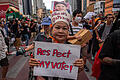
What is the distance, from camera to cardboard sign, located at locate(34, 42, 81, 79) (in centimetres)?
181

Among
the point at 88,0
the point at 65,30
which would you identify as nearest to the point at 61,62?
the point at 65,30

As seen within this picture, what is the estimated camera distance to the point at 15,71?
16.3 feet

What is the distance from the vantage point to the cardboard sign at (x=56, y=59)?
1.81 m

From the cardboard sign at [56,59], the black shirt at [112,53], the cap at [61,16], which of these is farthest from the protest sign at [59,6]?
the black shirt at [112,53]

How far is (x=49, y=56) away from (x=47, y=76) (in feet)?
1.11

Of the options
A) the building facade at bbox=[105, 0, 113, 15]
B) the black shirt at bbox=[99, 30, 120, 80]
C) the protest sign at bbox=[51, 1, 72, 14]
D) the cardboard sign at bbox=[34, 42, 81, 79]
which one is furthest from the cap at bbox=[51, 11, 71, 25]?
the building facade at bbox=[105, 0, 113, 15]

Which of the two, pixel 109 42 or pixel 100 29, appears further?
pixel 100 29

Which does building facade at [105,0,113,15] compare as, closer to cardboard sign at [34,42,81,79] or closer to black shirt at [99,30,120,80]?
black shirt at [99,30,120,80]

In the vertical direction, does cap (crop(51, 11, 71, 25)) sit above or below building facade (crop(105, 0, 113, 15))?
below

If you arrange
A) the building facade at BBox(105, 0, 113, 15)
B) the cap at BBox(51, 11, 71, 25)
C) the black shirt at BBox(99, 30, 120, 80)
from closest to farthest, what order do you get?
the black shirt at BBox(99, 30, 120, 80)
the cap at BBox(51, 11, 71, 25)
the building facade at BBox(105, 0, 113, 15)

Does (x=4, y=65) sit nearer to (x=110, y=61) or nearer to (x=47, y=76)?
(x=47, y=76)

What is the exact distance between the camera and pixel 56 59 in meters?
1.84

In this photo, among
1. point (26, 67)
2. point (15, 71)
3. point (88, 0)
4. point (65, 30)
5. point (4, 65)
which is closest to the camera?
point (65, 30)

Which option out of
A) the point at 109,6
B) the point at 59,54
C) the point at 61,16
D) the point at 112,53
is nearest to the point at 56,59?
the point at 59,54
